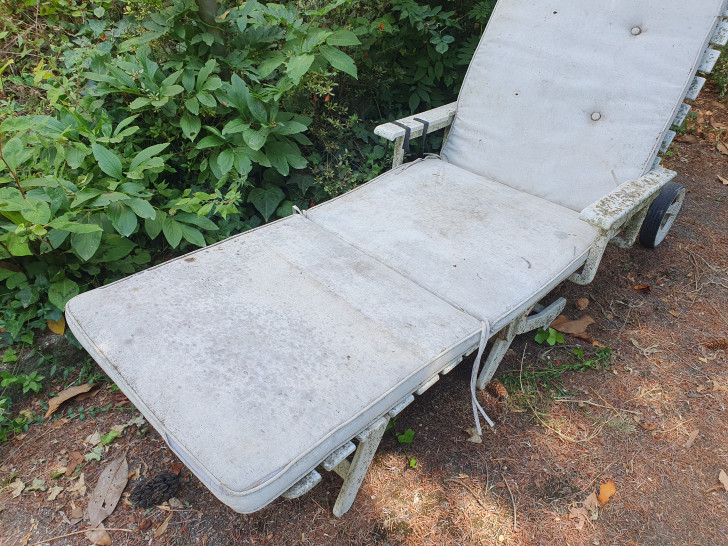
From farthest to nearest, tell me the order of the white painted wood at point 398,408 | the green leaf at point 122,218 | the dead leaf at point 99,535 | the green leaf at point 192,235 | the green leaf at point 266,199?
the green leaf at point 266,199 → the green leaf at point 192,235 → the green leaf at point 122,218 → the dead leaf at point 99,535 → the white painted wood at point 398,408

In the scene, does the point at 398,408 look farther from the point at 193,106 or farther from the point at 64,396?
the point at 193,106

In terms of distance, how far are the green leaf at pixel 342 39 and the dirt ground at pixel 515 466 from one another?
162 centimetres

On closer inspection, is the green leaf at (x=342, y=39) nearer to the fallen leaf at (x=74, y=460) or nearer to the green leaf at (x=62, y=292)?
the green leaf at (x=62, y=292)

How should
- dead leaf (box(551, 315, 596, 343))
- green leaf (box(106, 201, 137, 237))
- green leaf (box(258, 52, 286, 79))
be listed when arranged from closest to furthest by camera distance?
1. green leaf (box(106, 201, 137, 237))
2. green leaf (box(258, 52, 286, 79))
3. dead leaf (box(551, 315, 596, 343))

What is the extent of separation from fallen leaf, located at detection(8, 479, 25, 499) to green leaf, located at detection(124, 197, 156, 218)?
1.10 metres

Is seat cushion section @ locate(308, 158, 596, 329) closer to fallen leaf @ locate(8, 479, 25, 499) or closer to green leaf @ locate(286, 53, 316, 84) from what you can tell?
green leaf @ locate(286, 53, 316, 84)

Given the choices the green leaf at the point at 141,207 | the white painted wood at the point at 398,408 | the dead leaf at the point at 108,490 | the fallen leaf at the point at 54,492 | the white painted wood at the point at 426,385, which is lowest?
the fallen leaf at the point at 54,492

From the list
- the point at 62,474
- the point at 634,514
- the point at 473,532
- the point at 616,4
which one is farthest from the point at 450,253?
the point at 62,474

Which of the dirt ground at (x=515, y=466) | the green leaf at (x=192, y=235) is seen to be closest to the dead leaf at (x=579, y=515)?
the dirt ground at (x=515, y=466)

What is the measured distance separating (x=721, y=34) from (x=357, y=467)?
232 centimetres

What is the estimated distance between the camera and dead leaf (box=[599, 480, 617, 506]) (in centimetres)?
179

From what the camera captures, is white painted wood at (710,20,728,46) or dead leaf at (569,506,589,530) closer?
dead leaf at (569,506,589,530)

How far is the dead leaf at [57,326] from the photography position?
83.5 inches

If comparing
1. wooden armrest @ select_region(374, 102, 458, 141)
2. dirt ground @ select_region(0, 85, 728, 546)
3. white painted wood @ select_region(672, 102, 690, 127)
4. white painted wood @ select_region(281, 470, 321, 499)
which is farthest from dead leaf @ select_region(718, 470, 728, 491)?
wooden armrest @ select_region(374, 102, 458, 141)
